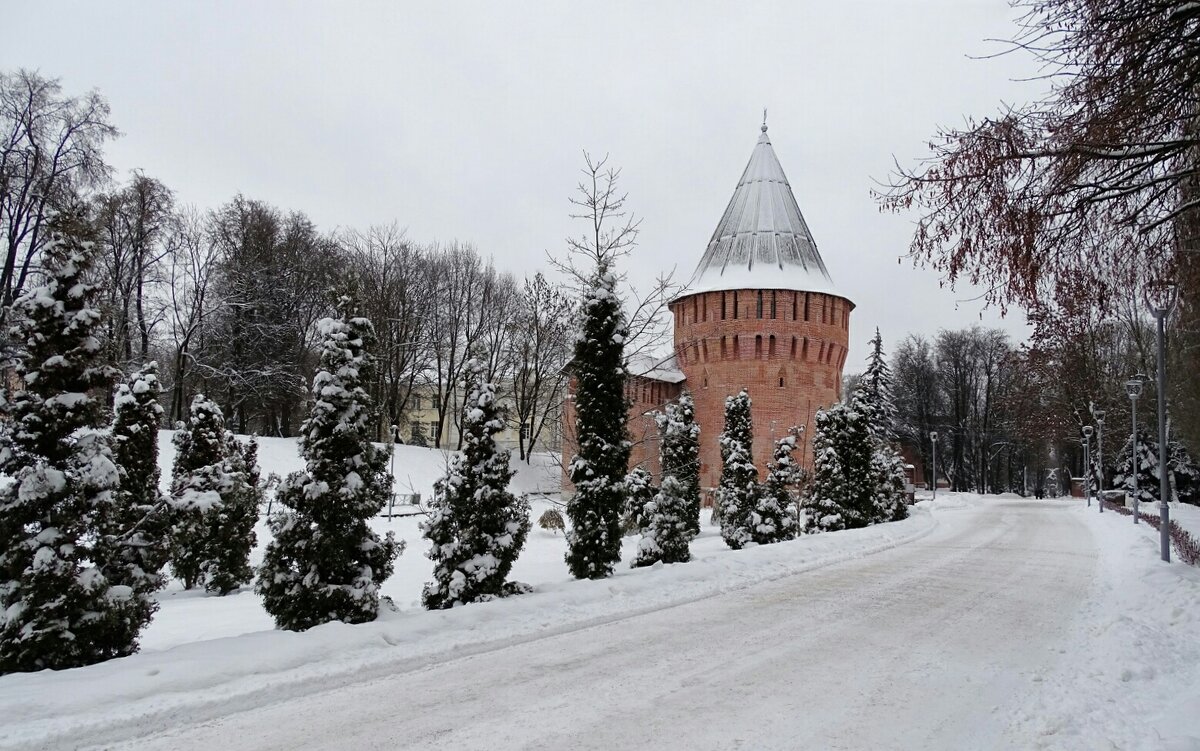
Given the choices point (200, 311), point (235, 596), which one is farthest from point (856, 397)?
point (200, 311)

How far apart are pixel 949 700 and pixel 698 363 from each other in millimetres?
32648

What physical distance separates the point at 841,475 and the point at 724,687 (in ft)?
57.6

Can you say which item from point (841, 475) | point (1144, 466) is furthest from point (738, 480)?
point (1144, 466)

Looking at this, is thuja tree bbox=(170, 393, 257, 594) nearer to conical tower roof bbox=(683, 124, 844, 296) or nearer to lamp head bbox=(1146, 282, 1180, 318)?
lamp head bbox=(1146, 282, 1180, 318)

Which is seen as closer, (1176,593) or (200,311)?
(1176,593)

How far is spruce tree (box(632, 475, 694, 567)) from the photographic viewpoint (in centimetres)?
1403

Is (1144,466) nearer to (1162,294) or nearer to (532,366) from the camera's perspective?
(532,366)

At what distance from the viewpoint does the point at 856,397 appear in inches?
955

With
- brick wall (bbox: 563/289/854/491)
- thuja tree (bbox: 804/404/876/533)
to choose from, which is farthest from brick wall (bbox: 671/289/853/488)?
thuja tree (bbox: 804/404/876/533)

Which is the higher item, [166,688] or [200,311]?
[200,311]

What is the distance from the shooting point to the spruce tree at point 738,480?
19484 millimetres

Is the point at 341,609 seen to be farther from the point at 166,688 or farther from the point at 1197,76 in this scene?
the point at 1197,76

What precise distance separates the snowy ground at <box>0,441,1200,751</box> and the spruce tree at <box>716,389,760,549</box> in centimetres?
838

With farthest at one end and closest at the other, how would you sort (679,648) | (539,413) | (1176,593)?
1. (539,413)
2. (1176,593)
3. (679,648)
